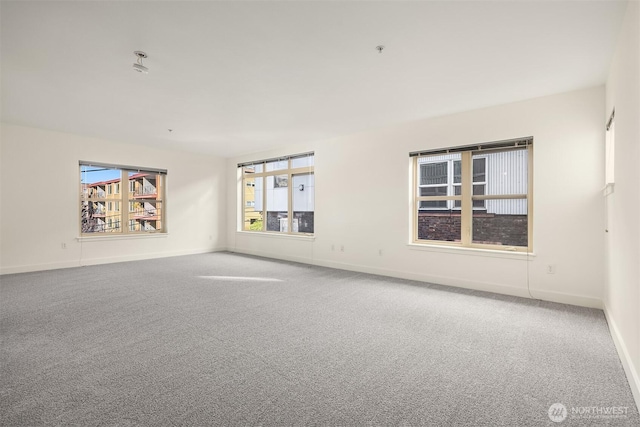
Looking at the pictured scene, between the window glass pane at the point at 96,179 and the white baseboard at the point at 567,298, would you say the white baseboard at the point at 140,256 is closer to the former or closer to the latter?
the window glass pane at the point at 96,179

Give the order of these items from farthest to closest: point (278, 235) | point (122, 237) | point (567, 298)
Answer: point (278, 235)
point (122, 237)
point (567, 298)

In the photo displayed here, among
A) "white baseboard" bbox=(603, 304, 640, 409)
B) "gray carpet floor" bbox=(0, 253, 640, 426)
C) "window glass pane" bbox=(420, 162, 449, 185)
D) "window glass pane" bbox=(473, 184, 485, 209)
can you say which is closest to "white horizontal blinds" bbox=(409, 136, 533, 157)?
"window glass pane" bbox=(420, 162, 449, 185)

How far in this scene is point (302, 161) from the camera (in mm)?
6684

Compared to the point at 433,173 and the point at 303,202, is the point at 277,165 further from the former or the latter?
the point at 433,173

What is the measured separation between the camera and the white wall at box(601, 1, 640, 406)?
191cm

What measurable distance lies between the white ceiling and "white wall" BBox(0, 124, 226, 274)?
97 cm

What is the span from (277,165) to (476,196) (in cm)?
442

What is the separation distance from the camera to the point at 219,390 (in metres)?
1.87

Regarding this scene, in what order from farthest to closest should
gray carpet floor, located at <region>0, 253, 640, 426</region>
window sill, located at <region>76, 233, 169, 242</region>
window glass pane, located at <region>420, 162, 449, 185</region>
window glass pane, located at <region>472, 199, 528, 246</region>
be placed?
window sill, located at <region>76, 233, 169, 242</region>
window glass pane, located at <region>420, 162, 449, 185</region>
window glass pane, located at <region>472, 199, 528, 246</region>
gray carpet floor, located at <region>0, 253, 640, 426</region>

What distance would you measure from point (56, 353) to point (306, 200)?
480 cm

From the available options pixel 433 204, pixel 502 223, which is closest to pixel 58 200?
pixel 433 204

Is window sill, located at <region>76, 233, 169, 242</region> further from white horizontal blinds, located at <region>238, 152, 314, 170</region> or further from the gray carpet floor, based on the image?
white horizontal blinds, located at <region>238, 152, 314, 170</region>

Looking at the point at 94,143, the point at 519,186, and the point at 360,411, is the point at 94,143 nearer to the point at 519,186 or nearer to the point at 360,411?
the point at 360,411

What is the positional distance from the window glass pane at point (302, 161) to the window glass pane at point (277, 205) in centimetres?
43
